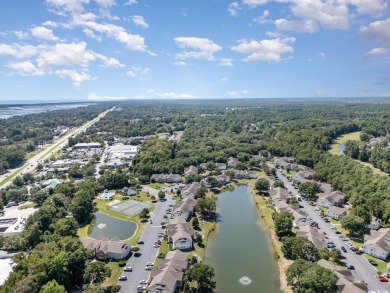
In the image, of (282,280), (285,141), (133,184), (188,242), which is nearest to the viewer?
(282,280)

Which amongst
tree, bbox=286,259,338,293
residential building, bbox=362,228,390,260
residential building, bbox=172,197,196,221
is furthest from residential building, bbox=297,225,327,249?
residential building, bbox=172,197,196,221

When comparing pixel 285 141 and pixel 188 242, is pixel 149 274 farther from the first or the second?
pixel 285 141

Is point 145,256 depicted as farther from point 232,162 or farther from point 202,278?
point 232,162

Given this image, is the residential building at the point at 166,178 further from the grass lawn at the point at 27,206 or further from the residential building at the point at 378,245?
the residential building at the point at 378,245

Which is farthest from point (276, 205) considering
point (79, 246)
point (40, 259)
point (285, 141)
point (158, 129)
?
point (158, 129)

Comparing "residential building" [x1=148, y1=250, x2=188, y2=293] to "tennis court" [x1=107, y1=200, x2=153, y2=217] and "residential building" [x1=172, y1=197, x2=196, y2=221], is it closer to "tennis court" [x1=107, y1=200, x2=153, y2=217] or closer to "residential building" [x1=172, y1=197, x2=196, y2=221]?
"residential building" [x1=172, y1=197, x2=196, y2=221]

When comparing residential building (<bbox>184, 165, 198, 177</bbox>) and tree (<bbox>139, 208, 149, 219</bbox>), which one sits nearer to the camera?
tree (<bbox>139, 208, 149, 219</bbox>)
